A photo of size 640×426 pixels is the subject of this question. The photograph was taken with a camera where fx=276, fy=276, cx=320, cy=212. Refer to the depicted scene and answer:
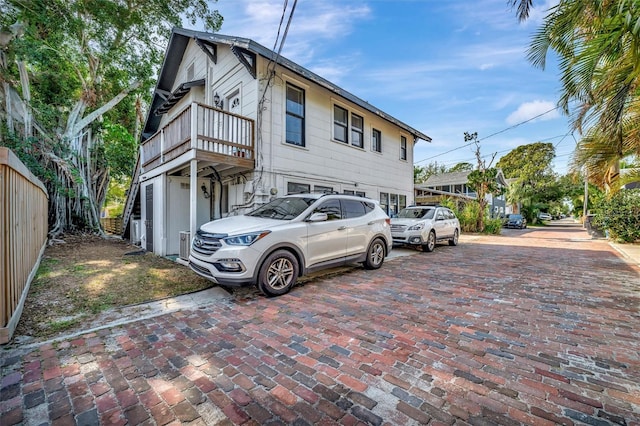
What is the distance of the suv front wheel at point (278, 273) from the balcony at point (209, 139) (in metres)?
3.57

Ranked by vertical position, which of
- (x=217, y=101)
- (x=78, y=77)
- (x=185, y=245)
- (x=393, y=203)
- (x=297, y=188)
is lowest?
(x=185, y=245)

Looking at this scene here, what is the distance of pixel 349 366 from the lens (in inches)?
105

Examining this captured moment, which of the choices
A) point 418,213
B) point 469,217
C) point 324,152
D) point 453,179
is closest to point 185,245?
point 324,152

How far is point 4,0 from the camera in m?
9.85

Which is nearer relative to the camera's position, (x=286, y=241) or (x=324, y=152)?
(x=286, y=241)

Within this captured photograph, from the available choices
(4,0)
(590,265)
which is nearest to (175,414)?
(590,265)

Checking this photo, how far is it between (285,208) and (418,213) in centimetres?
690

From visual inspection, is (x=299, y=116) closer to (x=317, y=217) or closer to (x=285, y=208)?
(x=285, y=208)

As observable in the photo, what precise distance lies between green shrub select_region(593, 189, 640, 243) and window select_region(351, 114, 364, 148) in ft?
38.4

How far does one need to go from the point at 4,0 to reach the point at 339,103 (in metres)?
12.5

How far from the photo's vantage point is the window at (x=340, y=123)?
1047cm

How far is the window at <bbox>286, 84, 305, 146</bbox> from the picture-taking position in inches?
351

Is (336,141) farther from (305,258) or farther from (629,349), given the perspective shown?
(629,349)

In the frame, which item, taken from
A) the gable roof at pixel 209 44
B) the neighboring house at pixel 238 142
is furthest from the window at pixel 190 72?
the gable roof at pixel 209 44
